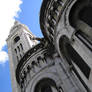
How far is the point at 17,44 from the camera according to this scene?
34.8 meters

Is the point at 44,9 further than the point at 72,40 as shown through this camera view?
Yes

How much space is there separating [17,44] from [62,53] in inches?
798

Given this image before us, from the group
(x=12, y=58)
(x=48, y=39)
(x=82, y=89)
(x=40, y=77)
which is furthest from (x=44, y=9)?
(x=12, y=58)

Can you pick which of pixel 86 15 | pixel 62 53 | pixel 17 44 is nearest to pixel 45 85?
pixel 62 53

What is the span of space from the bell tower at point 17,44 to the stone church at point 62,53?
581cm

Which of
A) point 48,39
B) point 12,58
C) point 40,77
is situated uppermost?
point 12,58

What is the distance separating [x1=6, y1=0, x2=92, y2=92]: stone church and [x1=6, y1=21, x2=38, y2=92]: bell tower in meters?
5.81

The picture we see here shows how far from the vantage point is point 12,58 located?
32.8 m

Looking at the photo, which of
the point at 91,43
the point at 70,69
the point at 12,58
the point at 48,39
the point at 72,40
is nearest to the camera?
the point at 91,43

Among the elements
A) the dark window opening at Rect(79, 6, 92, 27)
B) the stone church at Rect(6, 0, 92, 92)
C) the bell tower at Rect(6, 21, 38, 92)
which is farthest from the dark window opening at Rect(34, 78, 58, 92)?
the bell tower at Rect(6, 21, 38, 92)

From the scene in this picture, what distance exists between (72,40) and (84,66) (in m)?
2.11

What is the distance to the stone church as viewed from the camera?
12.1 metres

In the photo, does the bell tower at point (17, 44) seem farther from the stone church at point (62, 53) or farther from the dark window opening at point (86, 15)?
the dark window opening at point (86, 15)

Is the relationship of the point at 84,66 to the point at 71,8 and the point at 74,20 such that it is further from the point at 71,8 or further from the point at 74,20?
the point at 71,8
